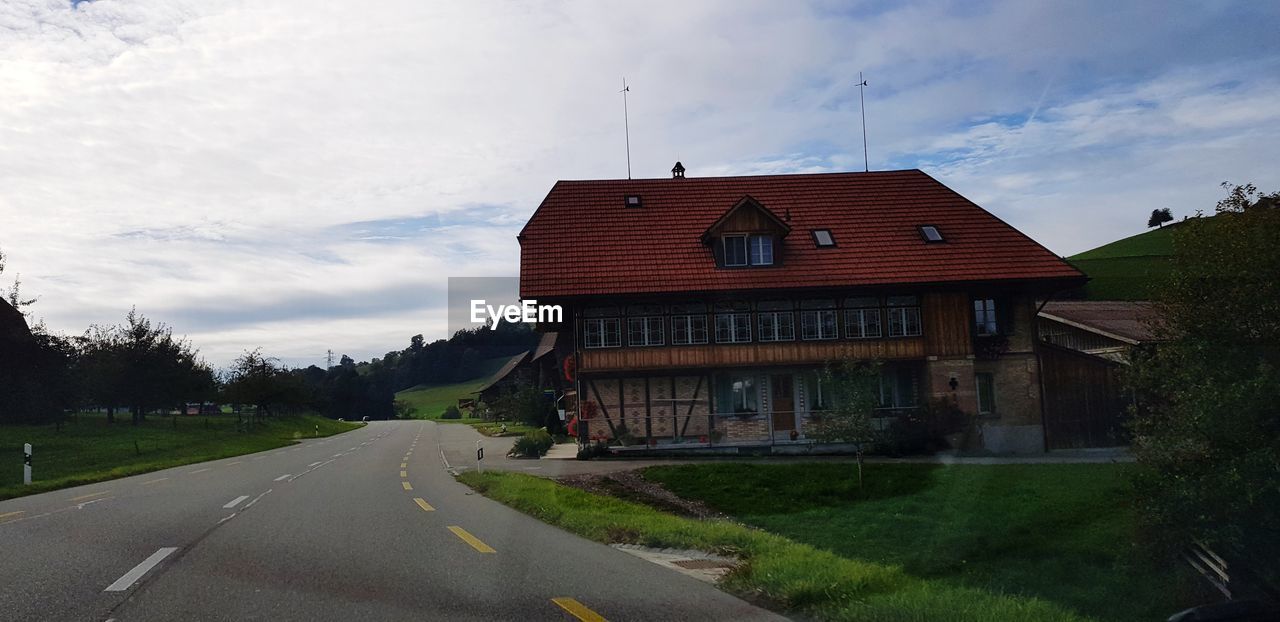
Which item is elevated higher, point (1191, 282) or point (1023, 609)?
point (1191, 282)

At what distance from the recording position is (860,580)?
7.71 m

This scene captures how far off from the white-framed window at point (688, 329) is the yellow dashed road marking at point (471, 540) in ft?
62.4

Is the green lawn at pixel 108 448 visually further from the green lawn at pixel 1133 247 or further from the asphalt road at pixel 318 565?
the green lawn at pixel 1133 247

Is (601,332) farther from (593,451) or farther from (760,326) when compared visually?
(760,326)

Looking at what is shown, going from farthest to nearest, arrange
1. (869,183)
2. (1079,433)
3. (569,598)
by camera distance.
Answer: (869,183), (1079,433), (569,598)

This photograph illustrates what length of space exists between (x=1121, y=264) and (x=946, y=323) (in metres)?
48.0

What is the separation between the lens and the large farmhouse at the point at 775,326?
30.1m

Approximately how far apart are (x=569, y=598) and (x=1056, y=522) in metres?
9.29

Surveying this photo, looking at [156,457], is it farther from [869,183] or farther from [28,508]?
[869,183]

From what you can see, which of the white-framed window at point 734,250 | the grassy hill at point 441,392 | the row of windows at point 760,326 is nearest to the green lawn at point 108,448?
the row of windows at point 760,326

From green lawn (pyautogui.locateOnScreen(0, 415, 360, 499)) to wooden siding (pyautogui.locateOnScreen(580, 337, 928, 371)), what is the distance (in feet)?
44.8

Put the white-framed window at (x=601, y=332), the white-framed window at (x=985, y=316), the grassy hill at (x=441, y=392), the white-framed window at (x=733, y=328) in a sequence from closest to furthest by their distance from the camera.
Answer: the white-framed window at (x=601, y=332) < the white-framed window at (x=733, y=328) < the white-framed window at (x=985, y=316) < the grassy hill at (x=441, y=392)

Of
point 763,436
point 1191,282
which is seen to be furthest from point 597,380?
point 1191,282

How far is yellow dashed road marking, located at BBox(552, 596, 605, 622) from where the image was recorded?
21.5 feet
